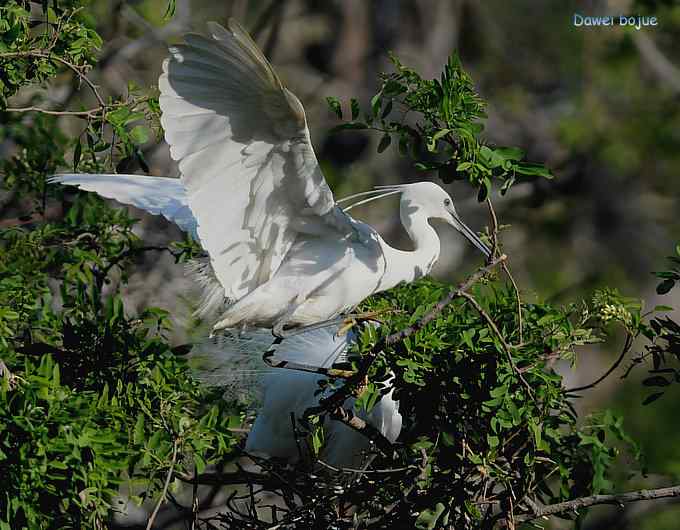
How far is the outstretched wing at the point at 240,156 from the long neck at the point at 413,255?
6.3 inches

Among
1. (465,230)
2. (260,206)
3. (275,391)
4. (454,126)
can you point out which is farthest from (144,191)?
(454,126)

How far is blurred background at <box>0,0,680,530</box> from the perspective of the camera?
6520mm

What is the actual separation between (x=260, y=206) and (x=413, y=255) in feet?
1.71

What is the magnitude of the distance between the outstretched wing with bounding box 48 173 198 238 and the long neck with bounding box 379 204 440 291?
2.04 ft

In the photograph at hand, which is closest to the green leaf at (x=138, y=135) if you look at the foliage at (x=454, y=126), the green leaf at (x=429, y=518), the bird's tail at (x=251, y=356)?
the foliage at (x=454, y=126)

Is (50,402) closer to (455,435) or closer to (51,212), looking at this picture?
(455,435)

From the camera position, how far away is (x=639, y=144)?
848 centimetres

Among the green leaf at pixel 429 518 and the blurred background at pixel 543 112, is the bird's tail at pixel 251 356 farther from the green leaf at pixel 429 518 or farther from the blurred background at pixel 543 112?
the blurred background at pixel 543 112

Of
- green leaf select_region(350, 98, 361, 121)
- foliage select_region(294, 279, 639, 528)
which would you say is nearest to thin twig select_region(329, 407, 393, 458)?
foliage select_region(294, 279, 639, 528)

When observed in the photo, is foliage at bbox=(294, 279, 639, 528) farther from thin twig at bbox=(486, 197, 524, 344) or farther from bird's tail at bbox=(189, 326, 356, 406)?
bird's tail at bbox=(189, 326, 356, 406)

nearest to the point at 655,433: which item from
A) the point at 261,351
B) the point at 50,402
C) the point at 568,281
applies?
the point at 568,281

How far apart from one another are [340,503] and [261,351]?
75 centimetres

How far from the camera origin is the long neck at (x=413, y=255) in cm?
303

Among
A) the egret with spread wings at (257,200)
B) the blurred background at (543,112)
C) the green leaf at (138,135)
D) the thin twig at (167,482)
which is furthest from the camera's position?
the blurred background at (543,112)
